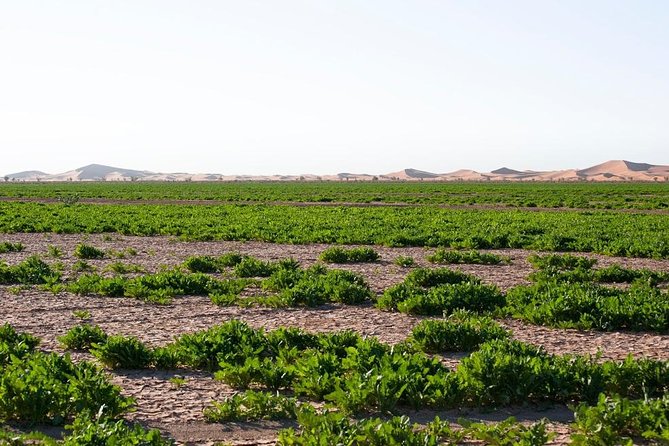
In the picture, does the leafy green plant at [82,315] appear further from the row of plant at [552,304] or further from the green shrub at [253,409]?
the green shrub at [253,409]

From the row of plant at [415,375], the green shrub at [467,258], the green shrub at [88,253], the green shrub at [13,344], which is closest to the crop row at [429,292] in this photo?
the row of plant at [415,375]

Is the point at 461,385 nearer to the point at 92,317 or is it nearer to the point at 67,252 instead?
the point at 92,317

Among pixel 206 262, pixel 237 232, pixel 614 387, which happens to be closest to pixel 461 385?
pixel 614 387

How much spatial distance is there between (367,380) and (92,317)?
6547mm

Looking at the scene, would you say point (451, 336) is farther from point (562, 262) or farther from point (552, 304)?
point (562, 262)

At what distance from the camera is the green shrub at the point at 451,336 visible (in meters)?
9.73

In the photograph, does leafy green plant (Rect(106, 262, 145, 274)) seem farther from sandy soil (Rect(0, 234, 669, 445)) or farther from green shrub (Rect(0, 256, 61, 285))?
green shrub (Rect(0, 256, 61, 285))

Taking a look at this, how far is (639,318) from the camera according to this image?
11.1 metres

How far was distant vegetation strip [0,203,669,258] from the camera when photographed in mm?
24047

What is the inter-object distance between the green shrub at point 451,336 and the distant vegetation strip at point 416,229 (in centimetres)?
1334

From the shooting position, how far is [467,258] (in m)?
20.3

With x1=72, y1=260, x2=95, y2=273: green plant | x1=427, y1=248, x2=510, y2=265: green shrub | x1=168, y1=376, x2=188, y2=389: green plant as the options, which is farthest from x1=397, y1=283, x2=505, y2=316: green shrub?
x1=72, y1=260, x2=95, y2=273: green plant

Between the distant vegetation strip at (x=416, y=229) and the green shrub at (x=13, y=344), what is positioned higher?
the green shrub at (x=13, y=344)

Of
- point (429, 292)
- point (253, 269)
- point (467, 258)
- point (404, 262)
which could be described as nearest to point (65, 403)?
point (429, 292)
